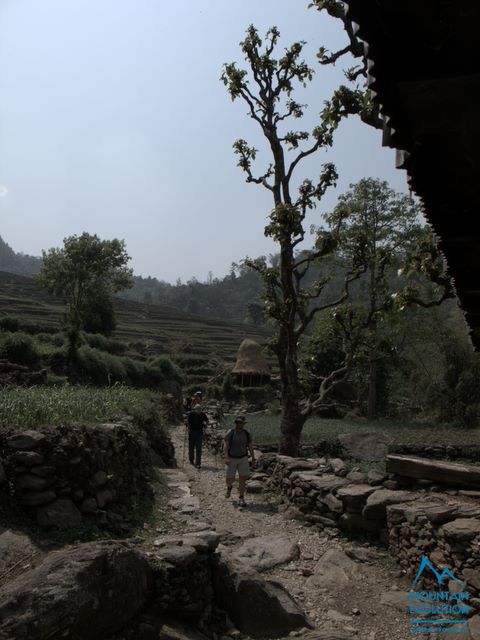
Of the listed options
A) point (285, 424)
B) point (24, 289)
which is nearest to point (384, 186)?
point (285, 424)

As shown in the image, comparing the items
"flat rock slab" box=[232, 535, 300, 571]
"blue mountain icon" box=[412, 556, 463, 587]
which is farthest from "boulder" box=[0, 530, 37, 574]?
"blue mountain icon" box=[412, 556, 463, 587]

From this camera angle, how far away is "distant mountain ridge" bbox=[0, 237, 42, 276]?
135875mm

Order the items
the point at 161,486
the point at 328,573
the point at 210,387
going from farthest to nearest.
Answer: the point at 210,387, the point at 161,486, the point at 328,573

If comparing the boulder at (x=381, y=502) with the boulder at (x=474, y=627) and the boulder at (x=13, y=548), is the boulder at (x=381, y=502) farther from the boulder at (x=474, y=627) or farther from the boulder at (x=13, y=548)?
the boulder at (x=13, y=548)

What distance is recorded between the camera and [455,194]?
7.03 ft

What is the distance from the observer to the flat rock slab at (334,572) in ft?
20.2

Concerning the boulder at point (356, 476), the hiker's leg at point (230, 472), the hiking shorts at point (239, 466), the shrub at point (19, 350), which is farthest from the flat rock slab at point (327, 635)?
the shrub at point (19, 350)

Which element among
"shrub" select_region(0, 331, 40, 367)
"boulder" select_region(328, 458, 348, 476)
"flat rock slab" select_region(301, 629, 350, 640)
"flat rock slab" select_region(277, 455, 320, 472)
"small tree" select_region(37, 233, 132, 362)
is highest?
"small tree" select_region(37, 233, 132, 362)

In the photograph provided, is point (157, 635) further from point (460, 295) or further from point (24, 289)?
point (24, 289)

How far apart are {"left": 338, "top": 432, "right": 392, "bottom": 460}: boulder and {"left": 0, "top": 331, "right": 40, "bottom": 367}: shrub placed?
535 inches

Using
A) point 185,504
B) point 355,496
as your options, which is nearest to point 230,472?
point 185,504

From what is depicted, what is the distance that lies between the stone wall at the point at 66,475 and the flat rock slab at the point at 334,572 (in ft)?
8.50

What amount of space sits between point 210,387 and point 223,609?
3235 cm

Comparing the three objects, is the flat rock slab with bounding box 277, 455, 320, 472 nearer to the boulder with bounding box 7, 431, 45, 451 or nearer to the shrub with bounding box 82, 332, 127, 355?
the boulder with bounding box 7, 431, 45, 451
